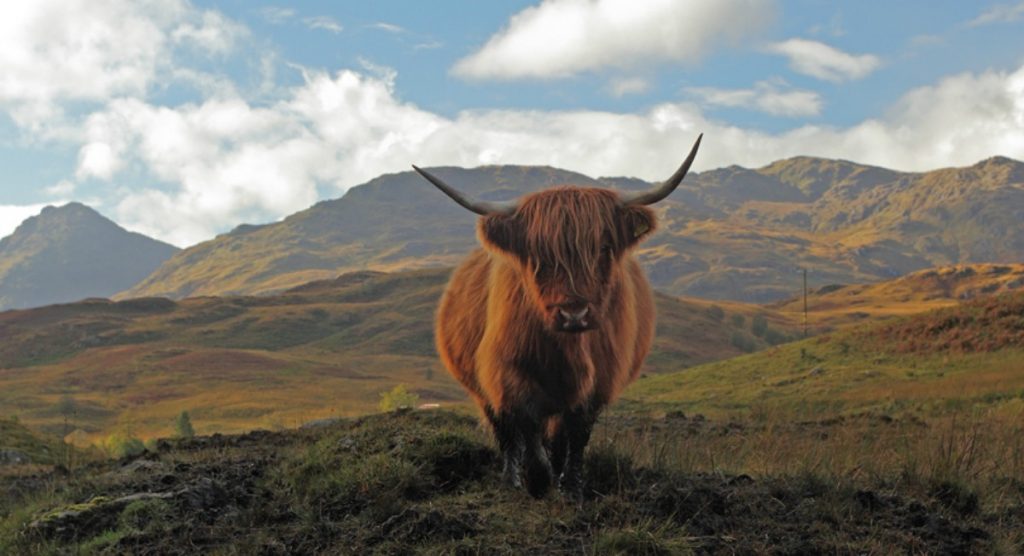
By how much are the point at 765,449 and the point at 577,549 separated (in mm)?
5404

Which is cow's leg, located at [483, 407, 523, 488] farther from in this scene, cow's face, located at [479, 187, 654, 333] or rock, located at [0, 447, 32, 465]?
rock, located at [0, 447, 32, 465]

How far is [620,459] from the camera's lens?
647cm

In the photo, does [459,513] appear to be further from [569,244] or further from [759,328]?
[759,328]

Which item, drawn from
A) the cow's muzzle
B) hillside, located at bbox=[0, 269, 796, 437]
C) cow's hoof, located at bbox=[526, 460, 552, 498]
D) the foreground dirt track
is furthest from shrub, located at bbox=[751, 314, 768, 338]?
the cow's muzzle

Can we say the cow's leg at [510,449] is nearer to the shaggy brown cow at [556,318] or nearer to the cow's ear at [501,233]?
the shaggy brown cow at [556,318]

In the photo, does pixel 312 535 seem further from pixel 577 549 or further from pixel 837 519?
pixel 837 519

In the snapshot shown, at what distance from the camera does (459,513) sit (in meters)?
5.41

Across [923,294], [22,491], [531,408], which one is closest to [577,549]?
[531,408]

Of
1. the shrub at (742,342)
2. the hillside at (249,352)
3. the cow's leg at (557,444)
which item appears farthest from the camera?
the shrub at (742,342)

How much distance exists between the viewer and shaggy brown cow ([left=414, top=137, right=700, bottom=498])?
565cm

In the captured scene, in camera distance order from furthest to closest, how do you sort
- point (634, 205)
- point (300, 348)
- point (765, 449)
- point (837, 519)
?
point (300, 348) → point (765, 449) → point (634, 205) → point (837, 519)

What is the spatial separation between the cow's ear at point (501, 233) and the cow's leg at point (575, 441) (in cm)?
139

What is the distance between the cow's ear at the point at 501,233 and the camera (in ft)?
19.6

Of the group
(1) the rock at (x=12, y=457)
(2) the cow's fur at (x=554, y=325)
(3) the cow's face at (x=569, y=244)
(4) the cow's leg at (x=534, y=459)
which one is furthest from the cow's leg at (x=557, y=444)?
(1) the rock at (x=12, y=457)
